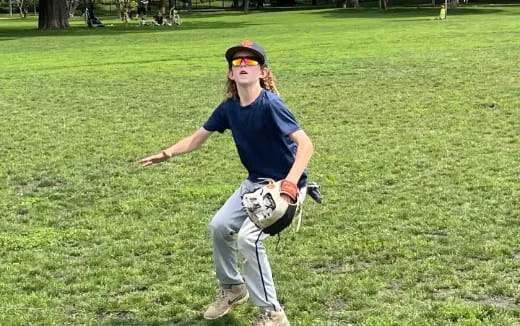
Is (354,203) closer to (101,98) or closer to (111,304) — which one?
(111,304)

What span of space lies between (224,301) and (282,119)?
3.88 feet

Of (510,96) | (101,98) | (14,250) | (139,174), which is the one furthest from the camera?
(101,98)

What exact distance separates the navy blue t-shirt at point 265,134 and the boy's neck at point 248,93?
2cm

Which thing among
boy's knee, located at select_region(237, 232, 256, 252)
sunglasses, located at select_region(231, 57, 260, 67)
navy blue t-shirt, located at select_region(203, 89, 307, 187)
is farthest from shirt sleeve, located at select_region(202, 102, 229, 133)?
boy's knee, located at select_region(237, 232, 256, 252)

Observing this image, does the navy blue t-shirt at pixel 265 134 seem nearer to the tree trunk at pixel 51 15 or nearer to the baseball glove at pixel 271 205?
the baseball glove at pixel 271 205

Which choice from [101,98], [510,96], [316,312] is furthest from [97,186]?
[510,96]

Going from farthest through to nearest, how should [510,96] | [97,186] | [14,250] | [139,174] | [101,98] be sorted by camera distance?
1. [101,98]
2. [510,96]
3. [139,174]
4. [97,186]
5. [14,250]

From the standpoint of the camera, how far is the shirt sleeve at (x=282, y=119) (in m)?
3.92

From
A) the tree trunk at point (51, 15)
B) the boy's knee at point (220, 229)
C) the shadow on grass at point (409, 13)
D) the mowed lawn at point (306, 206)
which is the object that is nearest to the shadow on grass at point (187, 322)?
the mowed lawn at point (306, 206)

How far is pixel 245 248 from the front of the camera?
13.1 ft

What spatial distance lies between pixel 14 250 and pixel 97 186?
6.93 feet

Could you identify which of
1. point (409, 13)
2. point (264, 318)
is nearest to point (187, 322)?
point (264, 318)

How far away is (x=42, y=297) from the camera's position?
4863 millimetres

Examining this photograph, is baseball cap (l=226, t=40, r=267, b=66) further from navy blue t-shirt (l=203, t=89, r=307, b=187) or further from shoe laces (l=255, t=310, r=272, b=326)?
shoe laces (l=255, t=310, r=272, b=326)
